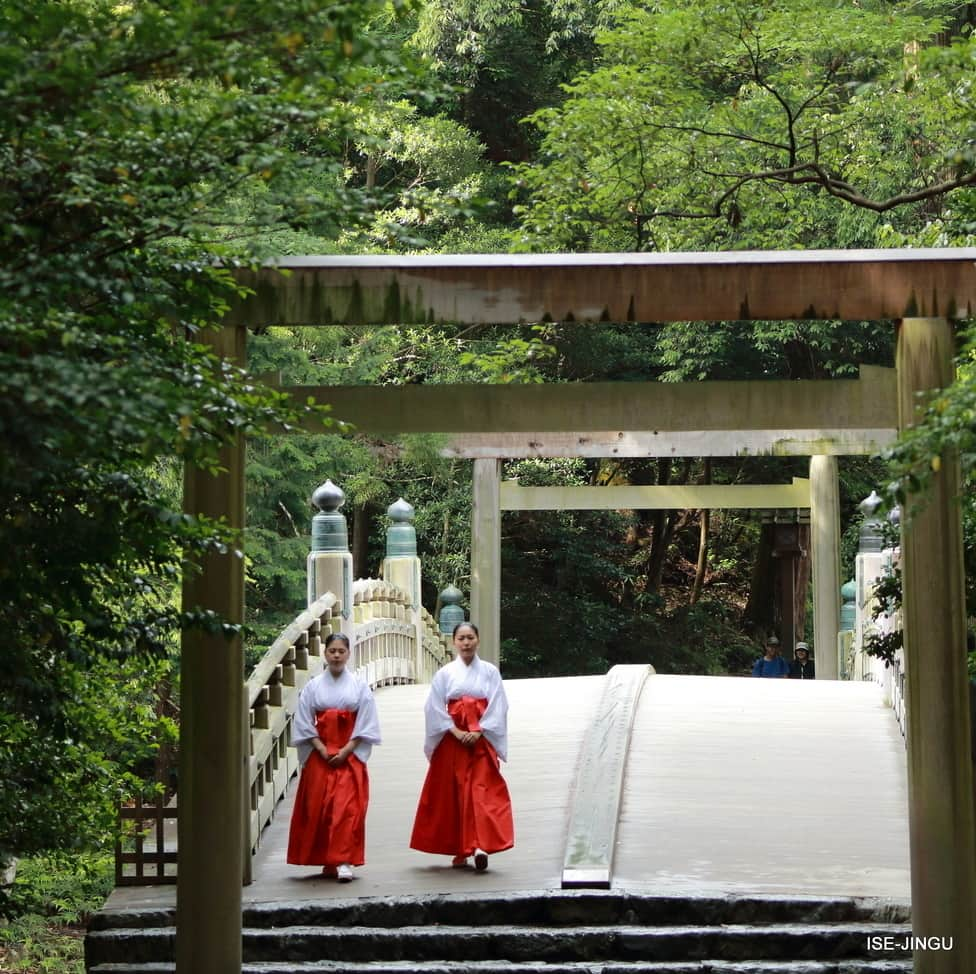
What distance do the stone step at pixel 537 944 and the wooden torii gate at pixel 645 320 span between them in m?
0.86

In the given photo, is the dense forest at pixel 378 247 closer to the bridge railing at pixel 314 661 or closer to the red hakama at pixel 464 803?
the bridge railing at pixel 314 661

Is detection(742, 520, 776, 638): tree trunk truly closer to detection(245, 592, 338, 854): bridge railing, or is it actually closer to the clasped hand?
detection(245, 592, 338, 854): bridge railing

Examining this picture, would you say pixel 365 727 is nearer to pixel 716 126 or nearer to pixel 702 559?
pixel 716 126

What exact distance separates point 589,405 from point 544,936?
96.2 inches

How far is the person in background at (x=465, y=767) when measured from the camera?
7973 mm

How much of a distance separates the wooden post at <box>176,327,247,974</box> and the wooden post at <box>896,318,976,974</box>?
9.02ft

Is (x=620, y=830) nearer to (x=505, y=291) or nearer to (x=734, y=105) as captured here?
(x=505, y=291)

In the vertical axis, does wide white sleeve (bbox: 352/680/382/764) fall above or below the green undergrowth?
above

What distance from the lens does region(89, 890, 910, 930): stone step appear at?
7145 mm

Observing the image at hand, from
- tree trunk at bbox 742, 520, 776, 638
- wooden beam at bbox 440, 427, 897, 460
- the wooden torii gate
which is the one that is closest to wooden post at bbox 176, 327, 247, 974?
the wooden torii gate

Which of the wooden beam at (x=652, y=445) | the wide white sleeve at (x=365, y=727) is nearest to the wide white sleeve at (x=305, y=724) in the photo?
the wide white sleeve at (x=365, y=727)

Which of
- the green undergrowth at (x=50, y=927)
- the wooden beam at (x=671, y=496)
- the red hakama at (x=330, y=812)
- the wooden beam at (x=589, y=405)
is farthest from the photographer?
the wooden beam at (x=671, y=496)

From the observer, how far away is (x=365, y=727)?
820 cm

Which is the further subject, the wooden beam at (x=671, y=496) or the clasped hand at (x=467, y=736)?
the wooden beam at (x=671, y=496)
